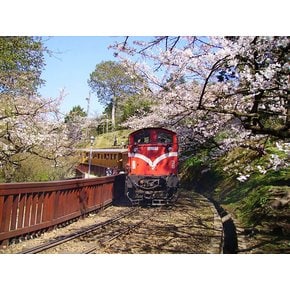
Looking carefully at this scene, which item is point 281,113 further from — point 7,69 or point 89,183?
point 7,69

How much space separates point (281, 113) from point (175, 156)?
2.52 m

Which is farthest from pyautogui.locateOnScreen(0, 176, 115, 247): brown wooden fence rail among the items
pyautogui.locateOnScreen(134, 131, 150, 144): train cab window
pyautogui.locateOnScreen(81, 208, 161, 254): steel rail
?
pyautogui.locateOnScreen(134, 131, 150, 144): train cab window

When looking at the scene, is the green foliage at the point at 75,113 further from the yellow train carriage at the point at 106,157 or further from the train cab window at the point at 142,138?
the train cab window at the point at 142,138

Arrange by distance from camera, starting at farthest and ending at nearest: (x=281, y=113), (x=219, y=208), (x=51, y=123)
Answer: (x=51, y=123) < (x=219, y=208) < (x=281, y=113)

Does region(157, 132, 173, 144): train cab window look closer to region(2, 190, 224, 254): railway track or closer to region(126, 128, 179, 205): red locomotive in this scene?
region(126, 128, 179, 205): red locomotive

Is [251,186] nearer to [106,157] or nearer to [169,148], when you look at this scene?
[169,148]

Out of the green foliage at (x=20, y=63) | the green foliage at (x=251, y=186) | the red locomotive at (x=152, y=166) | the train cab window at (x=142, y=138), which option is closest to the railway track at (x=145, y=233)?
the green foliage at (x=251, y=186)

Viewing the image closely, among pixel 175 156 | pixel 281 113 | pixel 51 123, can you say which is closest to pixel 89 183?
pixel 51 123

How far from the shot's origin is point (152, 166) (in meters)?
5.89

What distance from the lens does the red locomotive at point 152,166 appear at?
5.36m

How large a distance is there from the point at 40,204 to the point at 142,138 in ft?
7.43

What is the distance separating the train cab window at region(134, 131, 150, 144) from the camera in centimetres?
548
